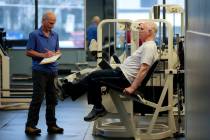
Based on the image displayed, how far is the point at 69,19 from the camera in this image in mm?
13289

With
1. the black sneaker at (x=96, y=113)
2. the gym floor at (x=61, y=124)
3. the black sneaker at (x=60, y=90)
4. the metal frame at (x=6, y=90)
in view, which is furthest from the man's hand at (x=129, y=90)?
the metal frame at (x=6, y=90)

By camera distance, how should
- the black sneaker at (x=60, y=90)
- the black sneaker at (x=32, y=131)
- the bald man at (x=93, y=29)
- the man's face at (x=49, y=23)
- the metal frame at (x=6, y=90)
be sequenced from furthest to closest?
the bald man at (x=93, y=29) < the metal frame at (x=6, y=90) < the black sneaker at (x=32, y=131) < the man's face at (x=49, y=23) < the black sneaker at (x=60, y=90)

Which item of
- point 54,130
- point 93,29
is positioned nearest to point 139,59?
point 54,130

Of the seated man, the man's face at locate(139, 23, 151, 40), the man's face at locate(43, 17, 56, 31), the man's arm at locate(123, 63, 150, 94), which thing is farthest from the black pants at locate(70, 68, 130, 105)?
the man's face at locate(43, 17, 56, 31)

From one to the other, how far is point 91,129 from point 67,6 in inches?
284

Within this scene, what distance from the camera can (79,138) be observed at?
599 centimetres

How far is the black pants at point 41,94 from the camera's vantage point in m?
6.04

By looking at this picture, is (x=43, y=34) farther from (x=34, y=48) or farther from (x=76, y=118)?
(x=76, y=118)

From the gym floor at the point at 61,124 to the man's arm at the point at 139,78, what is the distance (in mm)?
918

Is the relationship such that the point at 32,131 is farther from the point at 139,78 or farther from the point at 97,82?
the point at 139,78

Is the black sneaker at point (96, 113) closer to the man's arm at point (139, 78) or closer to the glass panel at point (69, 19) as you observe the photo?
the man's arm at point (139, 78)

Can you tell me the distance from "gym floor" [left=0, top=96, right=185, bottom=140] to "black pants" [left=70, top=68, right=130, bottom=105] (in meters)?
0.71

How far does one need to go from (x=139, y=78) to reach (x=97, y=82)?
473 millimetres

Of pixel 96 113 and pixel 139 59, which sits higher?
pixel 139 59
